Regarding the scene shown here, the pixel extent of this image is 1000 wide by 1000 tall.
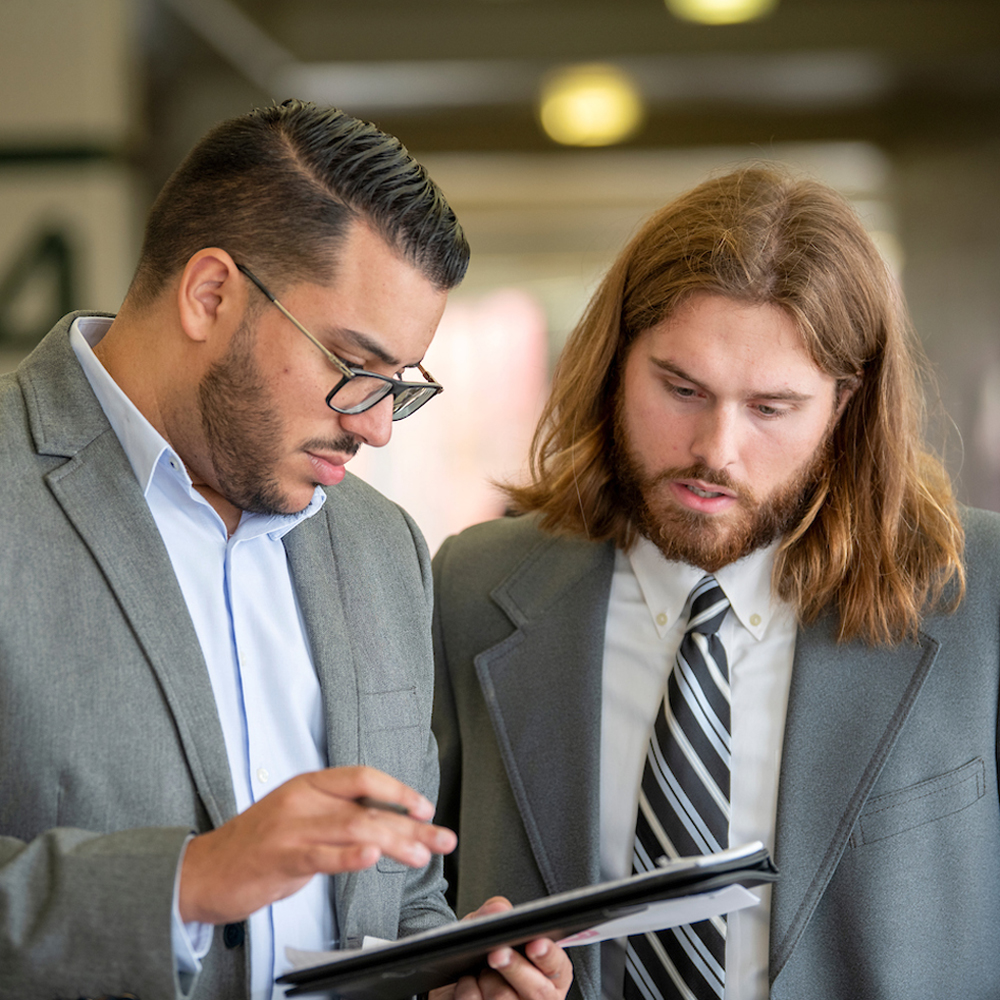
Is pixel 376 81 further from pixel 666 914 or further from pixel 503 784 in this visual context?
pixel 666 914

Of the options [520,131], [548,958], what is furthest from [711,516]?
[520,131]

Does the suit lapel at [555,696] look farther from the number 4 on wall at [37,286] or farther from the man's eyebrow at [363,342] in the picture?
the number 4 on wall at [37,286]

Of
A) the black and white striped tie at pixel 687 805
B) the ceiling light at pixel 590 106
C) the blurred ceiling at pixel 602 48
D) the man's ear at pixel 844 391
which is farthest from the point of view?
the ceiling light at pixel 590 106

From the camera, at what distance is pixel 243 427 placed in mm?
1514

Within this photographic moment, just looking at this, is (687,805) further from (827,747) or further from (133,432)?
(133,432)

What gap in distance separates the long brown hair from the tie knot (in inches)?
4.1

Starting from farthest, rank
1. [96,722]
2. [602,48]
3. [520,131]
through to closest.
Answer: [520,131], [602,48], [96,722]

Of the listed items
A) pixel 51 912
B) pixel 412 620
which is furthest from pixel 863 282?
pixel 51 912

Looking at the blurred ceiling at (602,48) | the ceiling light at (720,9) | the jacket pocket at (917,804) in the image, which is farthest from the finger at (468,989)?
the ceiling light at (720,9)

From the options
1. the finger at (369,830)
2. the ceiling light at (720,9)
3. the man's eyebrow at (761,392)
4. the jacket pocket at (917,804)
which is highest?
the ceiling light at (720,9)

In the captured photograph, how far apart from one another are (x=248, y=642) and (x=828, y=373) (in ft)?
3.33

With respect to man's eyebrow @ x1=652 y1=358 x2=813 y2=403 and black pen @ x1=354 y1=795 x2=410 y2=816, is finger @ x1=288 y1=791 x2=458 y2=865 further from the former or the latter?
man's eyebrow @ x1=652 y1=358 x2=813 y2=403

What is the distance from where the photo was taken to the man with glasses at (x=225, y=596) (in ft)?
3.81

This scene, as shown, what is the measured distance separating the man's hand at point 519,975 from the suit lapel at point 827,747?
39 cm
